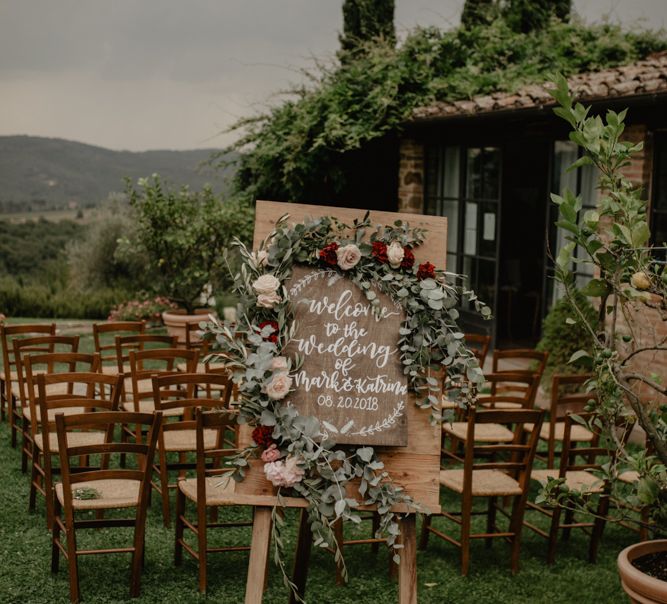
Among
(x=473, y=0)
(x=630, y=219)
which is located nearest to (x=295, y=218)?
(x=630, y=219)

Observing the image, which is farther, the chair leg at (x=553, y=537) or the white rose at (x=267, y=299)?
the chair leg at (x=553, y=537)

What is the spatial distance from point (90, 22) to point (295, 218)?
965 inches

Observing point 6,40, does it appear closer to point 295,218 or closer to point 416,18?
point 416,18

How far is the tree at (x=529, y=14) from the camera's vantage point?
13.2 metres

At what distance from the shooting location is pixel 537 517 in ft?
18.3

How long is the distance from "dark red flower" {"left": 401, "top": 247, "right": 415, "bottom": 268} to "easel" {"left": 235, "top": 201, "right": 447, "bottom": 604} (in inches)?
2.4

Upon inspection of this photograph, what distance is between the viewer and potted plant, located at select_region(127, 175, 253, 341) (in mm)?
11766

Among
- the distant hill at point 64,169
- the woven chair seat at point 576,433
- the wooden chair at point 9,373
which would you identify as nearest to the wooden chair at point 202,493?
the woven chair seat at point 576,433

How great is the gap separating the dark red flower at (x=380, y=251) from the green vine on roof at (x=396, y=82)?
711 centimetres

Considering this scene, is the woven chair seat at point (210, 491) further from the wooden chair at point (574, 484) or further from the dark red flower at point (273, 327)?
the wooden chair at point (574, 484)

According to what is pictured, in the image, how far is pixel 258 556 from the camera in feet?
10.0

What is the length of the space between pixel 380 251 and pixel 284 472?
0.89 metres

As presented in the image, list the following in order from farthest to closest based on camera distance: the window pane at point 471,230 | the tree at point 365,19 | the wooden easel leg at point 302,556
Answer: the tree at point 365,19 < the window pane at point 471,230 < the wooden easel leg at point 302,556

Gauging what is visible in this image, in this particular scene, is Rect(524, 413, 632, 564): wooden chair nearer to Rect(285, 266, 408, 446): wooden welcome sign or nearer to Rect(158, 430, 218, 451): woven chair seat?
Rect(285, 266, 408, 446): wooden welcome sign
